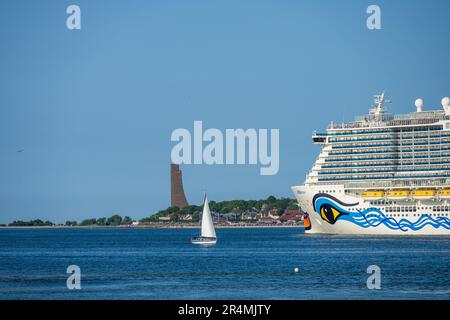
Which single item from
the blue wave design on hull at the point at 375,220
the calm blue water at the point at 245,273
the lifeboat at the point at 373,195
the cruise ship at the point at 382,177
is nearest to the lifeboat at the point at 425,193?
the cruise ship at the point at 382,177

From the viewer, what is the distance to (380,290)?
47875 millimetres

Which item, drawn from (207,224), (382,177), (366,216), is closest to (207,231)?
(207,224)

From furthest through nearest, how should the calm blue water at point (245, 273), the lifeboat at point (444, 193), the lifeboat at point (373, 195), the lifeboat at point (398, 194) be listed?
the lifeboat at point (373, 195)
the lifeboat at point (398, 194)
the lifeboat at point (444, 193)
the calm blue water at point (245, 273)

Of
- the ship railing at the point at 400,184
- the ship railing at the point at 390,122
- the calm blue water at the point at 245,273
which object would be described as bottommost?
the calm blue water at the point at 245,273

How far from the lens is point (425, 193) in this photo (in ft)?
303

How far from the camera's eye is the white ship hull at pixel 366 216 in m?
90.7

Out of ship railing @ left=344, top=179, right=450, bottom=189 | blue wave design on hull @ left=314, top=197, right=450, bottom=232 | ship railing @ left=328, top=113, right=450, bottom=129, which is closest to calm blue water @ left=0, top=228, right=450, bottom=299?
blue wave design on hull @ left=314, top=197, right=450, bottom=232

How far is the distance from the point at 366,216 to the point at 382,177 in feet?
20.5

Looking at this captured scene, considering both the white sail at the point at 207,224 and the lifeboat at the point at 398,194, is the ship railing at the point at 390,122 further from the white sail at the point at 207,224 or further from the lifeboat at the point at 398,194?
the white sail at the point at 207,224

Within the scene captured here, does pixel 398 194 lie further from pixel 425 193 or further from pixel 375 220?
pixel 375 220

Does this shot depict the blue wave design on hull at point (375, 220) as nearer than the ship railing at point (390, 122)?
Yes
